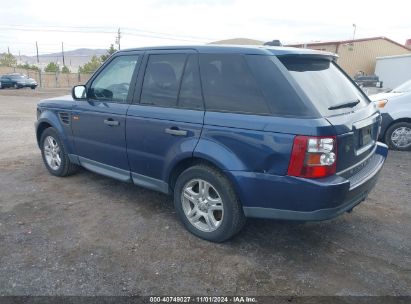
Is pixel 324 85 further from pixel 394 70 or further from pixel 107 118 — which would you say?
pixel 394 70

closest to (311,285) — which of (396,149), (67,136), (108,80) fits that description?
(108,80)

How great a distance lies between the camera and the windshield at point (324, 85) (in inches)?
122

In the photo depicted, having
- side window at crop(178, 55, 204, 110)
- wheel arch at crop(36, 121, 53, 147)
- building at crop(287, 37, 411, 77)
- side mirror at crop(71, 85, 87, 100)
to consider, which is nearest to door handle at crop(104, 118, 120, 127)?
side mirror at crop(71, 85, 87, 100)

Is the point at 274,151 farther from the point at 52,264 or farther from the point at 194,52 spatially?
the point at 52,264

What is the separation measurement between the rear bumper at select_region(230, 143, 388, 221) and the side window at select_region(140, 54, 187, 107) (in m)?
1.13

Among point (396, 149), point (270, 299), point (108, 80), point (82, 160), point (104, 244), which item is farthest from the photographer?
point (396, 149)

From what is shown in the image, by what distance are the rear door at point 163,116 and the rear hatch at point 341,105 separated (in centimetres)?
96

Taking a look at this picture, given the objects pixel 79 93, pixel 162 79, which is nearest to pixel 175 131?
pixel 162 79

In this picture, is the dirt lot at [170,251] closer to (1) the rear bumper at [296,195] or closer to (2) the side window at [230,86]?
(1) the rear bumper at [296,195]

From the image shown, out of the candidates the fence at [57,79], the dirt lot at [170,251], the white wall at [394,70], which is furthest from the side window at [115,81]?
the fence at [57,79]

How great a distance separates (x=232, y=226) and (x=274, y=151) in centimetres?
87

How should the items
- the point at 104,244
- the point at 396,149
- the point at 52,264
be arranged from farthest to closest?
the point at 396,149 → the point at 104,244 → the point at 52,264

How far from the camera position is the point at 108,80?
4.52 metres

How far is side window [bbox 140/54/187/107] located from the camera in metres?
3.74
